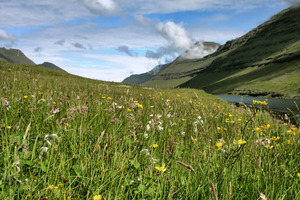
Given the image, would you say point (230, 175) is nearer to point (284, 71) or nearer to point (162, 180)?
point (162, 180)

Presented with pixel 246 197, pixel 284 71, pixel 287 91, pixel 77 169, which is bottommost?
pixel 246 197

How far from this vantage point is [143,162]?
8.02 feet

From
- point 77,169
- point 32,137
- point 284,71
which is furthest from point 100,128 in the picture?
point 284,71

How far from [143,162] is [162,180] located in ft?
2.22

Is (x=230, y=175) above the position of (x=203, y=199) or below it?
above

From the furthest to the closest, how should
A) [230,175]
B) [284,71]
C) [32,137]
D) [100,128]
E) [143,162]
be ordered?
[284,71] < [100,128] < [32,137] < [143,162] < [230,175]

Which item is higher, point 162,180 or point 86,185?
point 162,180

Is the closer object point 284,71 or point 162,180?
point 162,180

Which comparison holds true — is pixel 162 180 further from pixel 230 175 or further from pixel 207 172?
pixel 230 175

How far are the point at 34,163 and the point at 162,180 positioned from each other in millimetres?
1248

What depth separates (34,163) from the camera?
6.24ft

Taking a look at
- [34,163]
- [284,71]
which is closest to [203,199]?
[34,163]

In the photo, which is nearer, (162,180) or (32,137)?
(162,180)

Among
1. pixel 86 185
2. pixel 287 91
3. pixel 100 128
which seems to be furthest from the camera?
pixel 287 91
